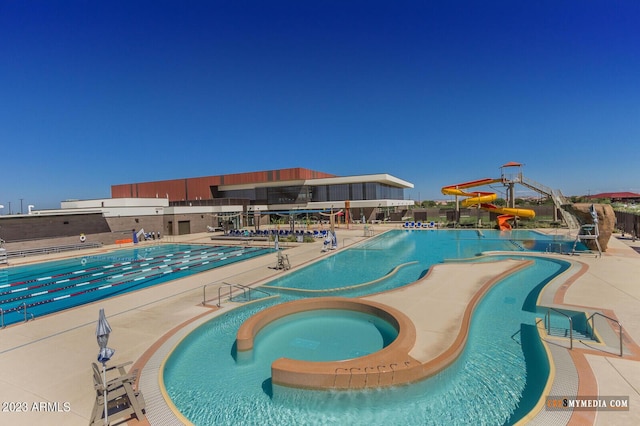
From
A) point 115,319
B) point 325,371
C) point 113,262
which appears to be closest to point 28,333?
point 115,319

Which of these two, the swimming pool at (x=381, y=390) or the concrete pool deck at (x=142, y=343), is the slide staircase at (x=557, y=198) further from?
the swimming pool at (x=381, y=390)

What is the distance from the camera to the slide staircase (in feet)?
72.3

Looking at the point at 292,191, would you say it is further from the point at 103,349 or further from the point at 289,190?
the point at 103,349

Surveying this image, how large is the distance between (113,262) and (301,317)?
15507mm

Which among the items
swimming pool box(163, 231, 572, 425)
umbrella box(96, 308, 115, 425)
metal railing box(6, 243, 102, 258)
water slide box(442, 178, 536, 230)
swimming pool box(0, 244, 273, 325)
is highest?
water slide box(442, 178, 536, 230)

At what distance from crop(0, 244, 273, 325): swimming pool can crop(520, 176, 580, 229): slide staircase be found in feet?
70.7

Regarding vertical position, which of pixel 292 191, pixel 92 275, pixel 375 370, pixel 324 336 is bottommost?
pixel 324 336

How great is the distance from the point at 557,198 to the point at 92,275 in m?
32.0

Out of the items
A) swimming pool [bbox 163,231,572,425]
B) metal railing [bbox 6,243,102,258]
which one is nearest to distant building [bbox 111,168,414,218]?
metal railing [bbox 6,243,102,258]

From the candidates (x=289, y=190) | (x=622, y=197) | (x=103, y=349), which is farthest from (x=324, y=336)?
(x=622, y=197)

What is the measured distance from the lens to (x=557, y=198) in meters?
24.9

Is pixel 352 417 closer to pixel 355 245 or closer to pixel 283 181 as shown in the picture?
pixel 355 245

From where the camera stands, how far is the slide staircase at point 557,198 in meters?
22.0

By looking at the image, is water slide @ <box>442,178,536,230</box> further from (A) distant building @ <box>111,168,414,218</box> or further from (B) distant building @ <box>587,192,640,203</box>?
(B) distant building @ <box>587,192,640,203</box>
